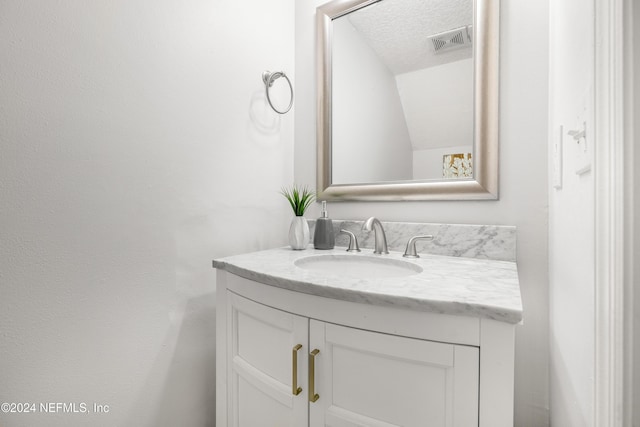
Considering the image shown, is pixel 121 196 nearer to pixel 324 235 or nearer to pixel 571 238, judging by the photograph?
A: pixel 324 235

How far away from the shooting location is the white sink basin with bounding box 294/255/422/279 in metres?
0.99

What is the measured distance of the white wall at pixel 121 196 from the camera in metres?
0.65

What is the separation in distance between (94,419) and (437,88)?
1.53 meters

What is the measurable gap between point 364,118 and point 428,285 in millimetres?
862

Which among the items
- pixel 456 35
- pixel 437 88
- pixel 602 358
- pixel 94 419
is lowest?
pixel 94 419

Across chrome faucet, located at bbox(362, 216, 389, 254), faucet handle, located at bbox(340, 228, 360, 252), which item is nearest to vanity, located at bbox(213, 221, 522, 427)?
chrome faucet, located at bbox(362, 216, 389, 254)

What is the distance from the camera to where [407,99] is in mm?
1144

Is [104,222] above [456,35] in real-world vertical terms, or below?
below

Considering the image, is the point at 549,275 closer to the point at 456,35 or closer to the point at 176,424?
the point at 456,35

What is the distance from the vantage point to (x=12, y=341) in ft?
2.08

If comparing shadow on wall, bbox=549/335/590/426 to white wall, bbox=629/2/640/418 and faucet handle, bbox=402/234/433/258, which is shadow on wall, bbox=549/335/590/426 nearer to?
white wall, bbox=629/2/640/418

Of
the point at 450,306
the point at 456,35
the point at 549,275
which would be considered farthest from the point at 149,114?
the point at 549,275

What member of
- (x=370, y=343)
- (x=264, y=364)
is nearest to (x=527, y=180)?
(x=370, y=343)

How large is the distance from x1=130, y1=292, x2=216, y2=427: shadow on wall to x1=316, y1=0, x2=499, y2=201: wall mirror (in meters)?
0.73
